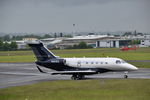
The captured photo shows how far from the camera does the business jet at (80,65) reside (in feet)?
145

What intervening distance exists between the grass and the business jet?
6574 mm

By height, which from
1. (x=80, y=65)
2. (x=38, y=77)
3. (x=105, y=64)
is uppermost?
(x=105, y=64)

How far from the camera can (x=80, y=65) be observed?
45.1 m

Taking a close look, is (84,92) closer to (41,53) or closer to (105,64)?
(105,64)

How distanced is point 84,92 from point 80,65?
43.7 ft

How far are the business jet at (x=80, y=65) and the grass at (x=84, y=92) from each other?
6574 millimetres

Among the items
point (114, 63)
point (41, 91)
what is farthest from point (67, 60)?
point (41, 91)

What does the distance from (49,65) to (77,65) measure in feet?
13.0

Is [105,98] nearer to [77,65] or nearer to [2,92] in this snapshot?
[2,92]

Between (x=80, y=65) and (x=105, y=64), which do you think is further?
(x=80, y=65)

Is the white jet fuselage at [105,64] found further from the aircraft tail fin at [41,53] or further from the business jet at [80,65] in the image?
the aircraft tail fin at [41,53]

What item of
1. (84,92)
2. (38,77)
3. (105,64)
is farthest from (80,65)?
(84,92)

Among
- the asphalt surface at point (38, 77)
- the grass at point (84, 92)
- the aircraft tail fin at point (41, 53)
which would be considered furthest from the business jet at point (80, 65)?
the grass at point (84, 92)

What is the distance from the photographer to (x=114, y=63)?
44.0m
